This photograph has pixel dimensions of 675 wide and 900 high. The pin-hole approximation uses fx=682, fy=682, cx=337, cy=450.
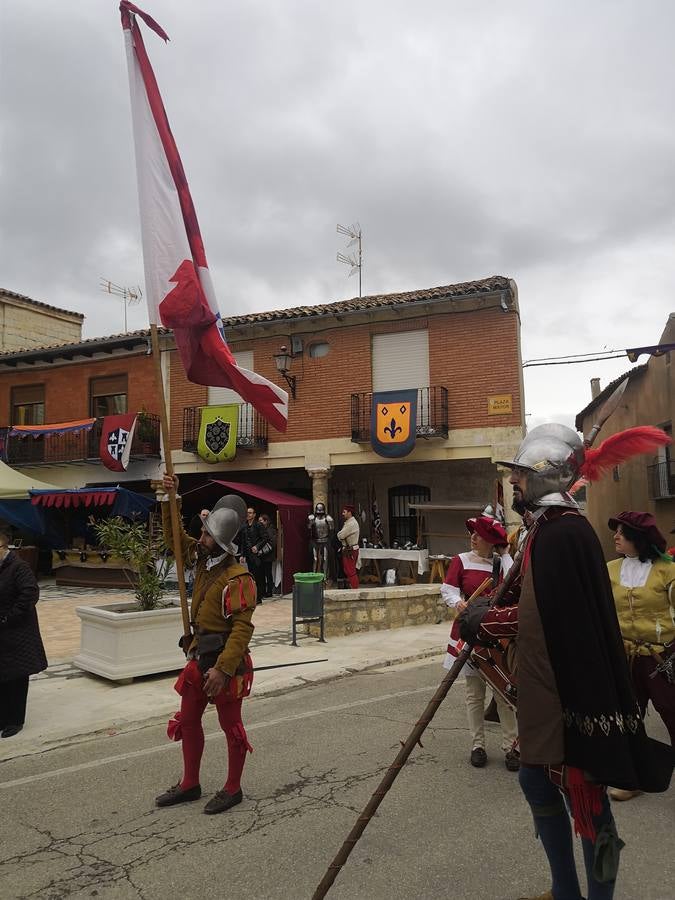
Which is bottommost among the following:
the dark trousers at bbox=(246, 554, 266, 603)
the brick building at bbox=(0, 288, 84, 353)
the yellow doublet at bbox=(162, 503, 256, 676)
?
the dark trousers at bbox=(246, 554, 266, 603)

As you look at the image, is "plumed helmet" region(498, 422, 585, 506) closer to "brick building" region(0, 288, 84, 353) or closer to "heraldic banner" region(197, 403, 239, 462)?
"heraldic banner" region(197, 403, 239, 462)

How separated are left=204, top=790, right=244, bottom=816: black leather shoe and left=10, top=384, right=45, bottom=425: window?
2006cm

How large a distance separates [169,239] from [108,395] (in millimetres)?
17106

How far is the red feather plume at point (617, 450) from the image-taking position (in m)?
3.02

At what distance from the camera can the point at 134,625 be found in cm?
702

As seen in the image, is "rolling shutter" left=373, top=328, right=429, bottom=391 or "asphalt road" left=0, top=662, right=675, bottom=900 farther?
"rolling shutter" left=373, top=328, right=429, bottom=391

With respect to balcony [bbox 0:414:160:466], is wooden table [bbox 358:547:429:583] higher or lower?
lower

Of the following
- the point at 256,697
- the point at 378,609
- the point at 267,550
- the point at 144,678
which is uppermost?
the point at 267,550

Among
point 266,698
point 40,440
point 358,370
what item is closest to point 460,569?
point 266,698

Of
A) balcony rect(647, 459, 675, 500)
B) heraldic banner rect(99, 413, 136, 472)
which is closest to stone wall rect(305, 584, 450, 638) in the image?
balcony rect(647, 459, 675, 500)

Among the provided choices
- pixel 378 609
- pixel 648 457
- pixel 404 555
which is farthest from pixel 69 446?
pixel 648 457

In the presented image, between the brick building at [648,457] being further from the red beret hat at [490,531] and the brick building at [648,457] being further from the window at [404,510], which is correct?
the red beret hat at [490,531]

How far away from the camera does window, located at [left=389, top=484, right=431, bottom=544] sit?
747 inches

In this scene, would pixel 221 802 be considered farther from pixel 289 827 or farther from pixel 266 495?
pixel 266 495
